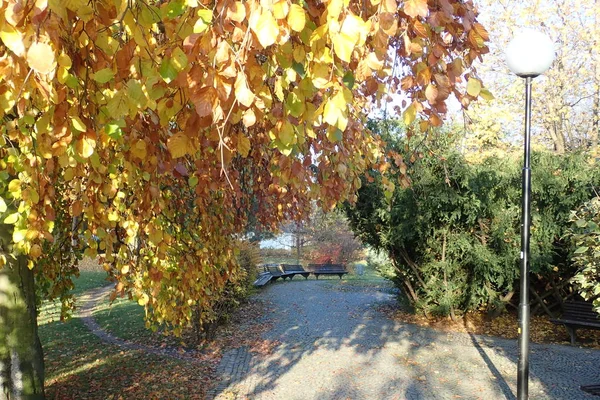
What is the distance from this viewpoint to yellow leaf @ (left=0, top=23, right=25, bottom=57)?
1229mm

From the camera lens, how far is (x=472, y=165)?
962 centimetres

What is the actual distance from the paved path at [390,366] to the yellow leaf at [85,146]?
4.93 meters

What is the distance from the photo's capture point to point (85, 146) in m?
1.79

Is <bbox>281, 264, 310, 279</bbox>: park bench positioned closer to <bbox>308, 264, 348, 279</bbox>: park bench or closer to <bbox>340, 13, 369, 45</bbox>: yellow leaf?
<bbox>308, 264, 348, 279</bbox>: park bench

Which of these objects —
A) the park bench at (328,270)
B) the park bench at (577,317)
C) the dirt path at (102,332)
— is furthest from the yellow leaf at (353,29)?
the park bench at (328,270)

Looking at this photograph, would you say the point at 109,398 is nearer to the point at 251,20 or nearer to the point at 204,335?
the point at 204,335

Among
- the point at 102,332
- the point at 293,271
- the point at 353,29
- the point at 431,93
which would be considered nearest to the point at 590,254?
the point at 431,93

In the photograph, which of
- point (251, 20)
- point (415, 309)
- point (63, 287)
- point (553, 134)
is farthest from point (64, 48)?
point (553, 134)

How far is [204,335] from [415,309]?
472cm

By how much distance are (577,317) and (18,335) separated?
8.14m

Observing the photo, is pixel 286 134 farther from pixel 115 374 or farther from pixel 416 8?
pixel 115 374

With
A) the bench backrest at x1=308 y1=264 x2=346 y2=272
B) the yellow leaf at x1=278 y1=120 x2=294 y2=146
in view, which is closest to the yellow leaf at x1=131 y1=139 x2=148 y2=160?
the yellow leaf at x1=278 y1=120 x2=294 y2=146

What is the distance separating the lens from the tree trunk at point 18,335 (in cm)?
404

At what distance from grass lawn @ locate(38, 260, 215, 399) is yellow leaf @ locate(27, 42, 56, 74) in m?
5.51
